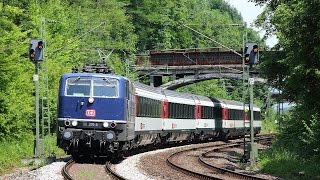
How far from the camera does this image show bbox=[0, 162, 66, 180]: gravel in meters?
17.5

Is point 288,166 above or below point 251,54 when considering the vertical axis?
below

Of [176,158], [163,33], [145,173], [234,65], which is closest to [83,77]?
[145,173]

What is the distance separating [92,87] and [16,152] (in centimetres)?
527

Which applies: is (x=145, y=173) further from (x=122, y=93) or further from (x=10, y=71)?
(x=10, y=71)

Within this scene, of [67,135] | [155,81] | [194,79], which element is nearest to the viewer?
[67,135]

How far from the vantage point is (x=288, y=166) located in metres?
21.5

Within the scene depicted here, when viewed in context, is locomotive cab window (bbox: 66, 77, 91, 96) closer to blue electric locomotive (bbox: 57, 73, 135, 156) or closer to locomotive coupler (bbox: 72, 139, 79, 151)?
blue electric locomotive (bbox: 57, 73, 135, 156)

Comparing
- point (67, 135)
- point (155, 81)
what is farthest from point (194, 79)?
point (67, 135)

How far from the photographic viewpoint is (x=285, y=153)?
24.6m

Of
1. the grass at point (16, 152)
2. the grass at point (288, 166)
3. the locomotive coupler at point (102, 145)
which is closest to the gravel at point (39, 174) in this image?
the grass at point (16, 152)

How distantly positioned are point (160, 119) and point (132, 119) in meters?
8.35

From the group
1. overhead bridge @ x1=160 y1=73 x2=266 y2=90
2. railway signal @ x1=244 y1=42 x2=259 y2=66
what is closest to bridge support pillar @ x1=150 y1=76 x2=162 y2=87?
overhead bridge @ x1=160 y1=73 x2=266 y2=90

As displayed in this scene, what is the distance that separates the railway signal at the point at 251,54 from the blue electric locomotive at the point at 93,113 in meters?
4.97

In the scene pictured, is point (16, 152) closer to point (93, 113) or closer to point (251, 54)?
point (93, 113)
